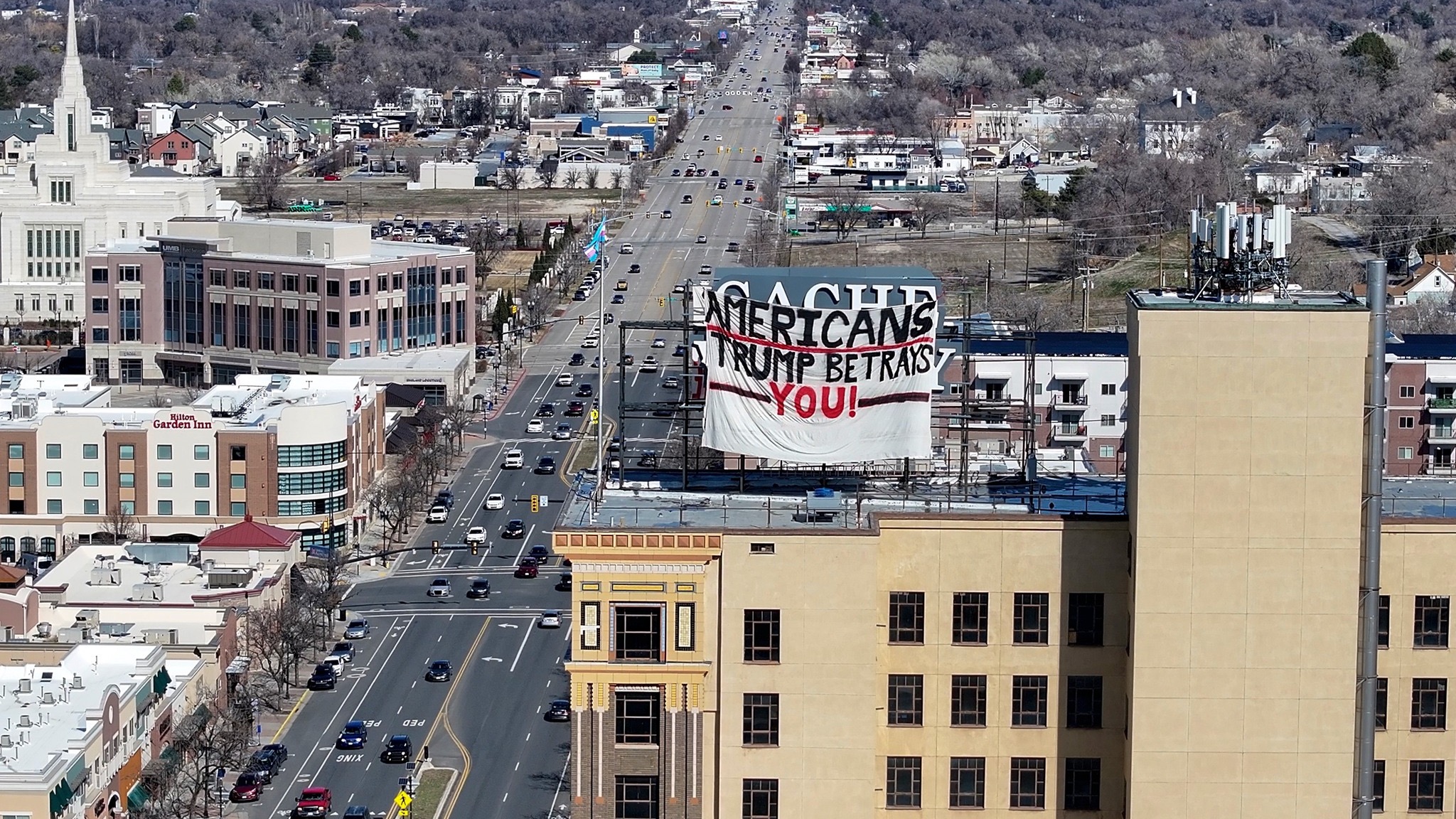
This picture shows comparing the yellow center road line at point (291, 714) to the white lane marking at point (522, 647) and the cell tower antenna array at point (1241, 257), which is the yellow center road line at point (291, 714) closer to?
the white lane marking at point (522, 647)

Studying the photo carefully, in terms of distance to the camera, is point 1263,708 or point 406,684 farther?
point 406,684

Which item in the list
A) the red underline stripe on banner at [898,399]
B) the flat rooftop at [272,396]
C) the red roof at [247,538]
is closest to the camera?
the red underline stripe on banner at [898,399]

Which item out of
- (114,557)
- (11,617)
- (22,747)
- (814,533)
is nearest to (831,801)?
(814,533)

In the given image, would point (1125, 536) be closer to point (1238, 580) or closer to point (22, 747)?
point (1238, 580)

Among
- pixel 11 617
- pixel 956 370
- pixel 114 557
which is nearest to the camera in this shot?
pixel 11 617

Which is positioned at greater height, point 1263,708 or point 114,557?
point 1263,708

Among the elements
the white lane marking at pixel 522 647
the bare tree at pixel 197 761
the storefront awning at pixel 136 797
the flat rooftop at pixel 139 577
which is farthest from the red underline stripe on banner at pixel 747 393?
the white lane marking at pixel 522 647

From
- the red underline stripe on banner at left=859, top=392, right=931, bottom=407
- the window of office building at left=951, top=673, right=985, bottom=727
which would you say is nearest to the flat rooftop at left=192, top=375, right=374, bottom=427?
the red underline stripe on banner at left=859, top=392, right=931, bottom=407

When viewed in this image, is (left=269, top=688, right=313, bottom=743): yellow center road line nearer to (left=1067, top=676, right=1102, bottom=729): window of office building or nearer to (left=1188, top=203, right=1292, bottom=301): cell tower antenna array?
(left=1067, top=676, right=1102, bottom=729): window of office building
